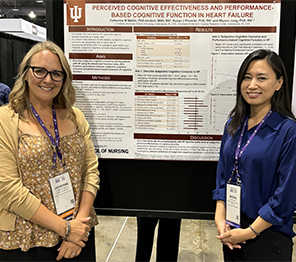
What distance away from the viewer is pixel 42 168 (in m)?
1.44

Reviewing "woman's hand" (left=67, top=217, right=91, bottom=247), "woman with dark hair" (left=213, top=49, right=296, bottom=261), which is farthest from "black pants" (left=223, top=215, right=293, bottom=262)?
"woman's hand" (left=67, top=217, right=91, bottom=247)

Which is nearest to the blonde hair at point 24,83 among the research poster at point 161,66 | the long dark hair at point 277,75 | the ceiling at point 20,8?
the research poster at point 161,66

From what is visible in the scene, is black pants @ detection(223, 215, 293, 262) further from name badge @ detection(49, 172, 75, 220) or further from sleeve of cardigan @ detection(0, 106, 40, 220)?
sleeve of cardigan @ detection(0, 106, 40, 220)

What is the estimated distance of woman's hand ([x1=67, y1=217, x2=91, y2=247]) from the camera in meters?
1.52

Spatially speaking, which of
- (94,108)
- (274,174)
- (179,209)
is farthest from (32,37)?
(274,174)

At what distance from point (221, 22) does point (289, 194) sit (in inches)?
43.0

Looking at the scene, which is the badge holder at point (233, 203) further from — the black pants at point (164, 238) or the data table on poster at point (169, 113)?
the black pants at point (164, 238)

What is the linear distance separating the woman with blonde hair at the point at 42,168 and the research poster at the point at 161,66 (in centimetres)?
37

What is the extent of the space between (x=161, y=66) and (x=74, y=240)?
1.14m

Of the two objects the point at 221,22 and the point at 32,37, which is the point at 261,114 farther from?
the point at 32,37

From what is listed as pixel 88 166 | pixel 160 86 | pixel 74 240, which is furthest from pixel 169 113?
pixel 74 240

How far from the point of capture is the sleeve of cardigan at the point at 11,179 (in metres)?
1.36

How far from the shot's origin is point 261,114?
1505 mm

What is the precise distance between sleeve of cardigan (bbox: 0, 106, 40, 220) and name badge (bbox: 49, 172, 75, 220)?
0.10 metres
